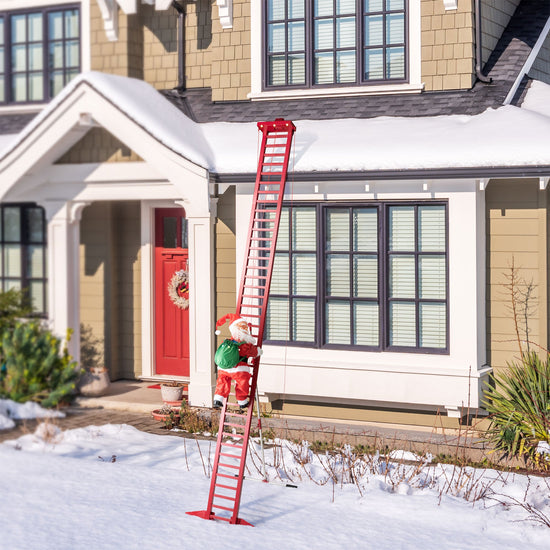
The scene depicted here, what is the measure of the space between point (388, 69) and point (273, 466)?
5.60 metres

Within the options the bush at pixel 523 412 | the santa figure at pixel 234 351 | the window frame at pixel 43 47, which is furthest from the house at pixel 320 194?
the santa figure at pixel 234 351

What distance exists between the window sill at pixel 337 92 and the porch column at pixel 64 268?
2.97 meters

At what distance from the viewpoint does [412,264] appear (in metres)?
11.1

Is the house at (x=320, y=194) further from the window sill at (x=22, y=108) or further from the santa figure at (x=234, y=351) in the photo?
the santa figure at (x=234, y=351)

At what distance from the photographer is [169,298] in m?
13.7

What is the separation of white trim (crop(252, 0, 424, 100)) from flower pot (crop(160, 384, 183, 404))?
4144mm

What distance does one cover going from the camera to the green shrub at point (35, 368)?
12188 millimetres

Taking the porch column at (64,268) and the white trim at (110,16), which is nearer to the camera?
the porch column at (64,268)

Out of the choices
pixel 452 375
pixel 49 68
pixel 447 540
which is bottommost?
pixel 447 540

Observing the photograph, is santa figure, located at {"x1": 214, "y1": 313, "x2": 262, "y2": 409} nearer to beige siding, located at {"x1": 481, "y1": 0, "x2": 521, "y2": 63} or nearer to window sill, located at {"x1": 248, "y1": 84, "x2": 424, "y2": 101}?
window sill, located at {"x1": 248, "y1": 84, "x2": 424, "y2": 101}

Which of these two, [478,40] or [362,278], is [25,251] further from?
[478,40]

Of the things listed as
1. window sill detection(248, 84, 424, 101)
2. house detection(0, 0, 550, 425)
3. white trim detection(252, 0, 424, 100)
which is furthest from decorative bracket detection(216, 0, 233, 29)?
window sill detection(248, 84, 424, 101)

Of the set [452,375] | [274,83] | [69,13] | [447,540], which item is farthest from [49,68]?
[447,540]

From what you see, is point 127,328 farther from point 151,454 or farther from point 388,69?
point 388,69
